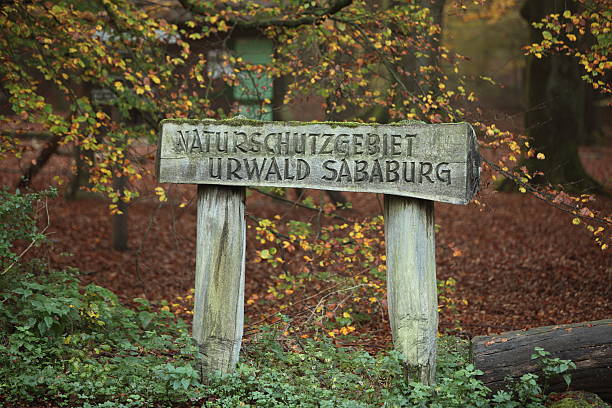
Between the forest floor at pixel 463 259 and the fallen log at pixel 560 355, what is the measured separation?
1.99 m

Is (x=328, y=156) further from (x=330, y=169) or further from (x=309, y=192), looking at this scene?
(x=309, y=192)

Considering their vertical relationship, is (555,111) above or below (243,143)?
above

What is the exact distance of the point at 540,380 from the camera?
471cm

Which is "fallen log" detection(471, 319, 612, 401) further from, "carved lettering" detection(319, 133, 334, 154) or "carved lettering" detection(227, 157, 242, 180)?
"carved lettering" detection(227, 157, 242, 180)

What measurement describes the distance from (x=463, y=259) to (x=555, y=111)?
184 inches

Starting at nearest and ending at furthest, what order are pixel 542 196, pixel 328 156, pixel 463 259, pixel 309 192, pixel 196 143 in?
1. pixel 328 156
2. pixel 196 143
3. pixel 542 196
4. pixel 309 192
5. pixel 463 259

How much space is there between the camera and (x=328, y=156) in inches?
185

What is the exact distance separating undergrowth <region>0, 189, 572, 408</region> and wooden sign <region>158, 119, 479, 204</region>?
1196 mm

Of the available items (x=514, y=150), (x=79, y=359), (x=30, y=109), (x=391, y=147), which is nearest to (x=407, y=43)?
(x=514, y=150)

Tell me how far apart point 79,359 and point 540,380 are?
3444mm

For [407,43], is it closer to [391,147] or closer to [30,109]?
[391,147]

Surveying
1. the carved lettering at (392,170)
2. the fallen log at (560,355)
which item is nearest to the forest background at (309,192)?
the fallen log at (560,355)

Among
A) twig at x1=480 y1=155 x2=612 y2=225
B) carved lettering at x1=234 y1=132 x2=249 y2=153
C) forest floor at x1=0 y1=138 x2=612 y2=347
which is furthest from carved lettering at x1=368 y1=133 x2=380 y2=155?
forest floor at x1=0 y1=138 x2=612 y2=347

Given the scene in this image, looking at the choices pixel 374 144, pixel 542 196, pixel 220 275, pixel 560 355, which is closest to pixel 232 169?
pixel 220 275
